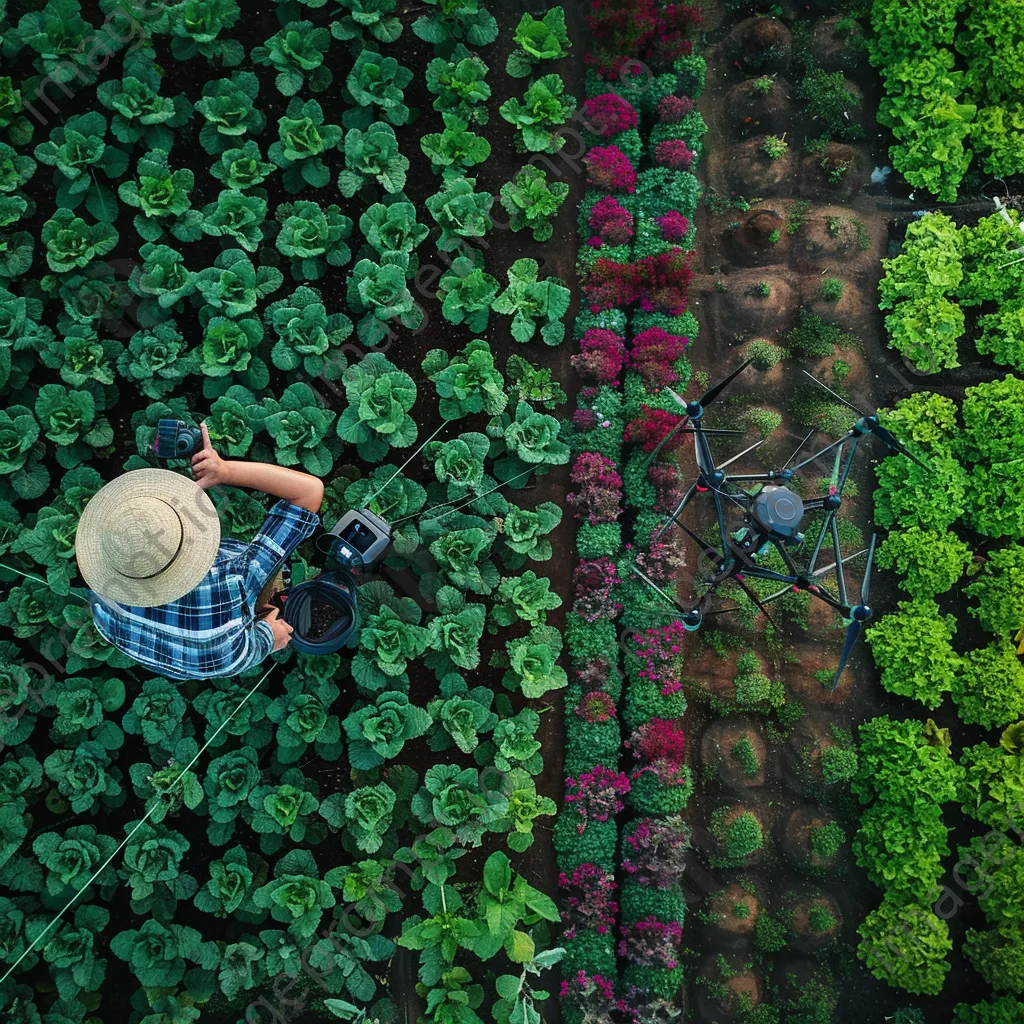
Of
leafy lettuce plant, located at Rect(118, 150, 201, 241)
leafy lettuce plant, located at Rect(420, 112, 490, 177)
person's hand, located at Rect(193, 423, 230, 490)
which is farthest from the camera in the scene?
Answer: leafy lettuce plant, located at Rect(420, 112, 490, 177)

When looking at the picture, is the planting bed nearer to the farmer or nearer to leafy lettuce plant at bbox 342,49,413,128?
leafy lettuce plant at bbox 342,49,413,128

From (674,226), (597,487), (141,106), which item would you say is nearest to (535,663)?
(597,487)

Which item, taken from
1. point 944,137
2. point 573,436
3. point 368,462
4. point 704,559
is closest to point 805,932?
point 704,559

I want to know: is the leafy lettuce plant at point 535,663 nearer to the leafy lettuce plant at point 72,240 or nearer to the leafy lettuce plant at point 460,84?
the leafy lettuce plant at point 460,84

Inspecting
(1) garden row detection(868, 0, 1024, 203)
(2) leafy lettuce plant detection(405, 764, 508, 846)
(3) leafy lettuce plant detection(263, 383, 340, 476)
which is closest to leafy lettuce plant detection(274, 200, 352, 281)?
(3) leafy lettuce plant detection(263, 383, 340, 476)

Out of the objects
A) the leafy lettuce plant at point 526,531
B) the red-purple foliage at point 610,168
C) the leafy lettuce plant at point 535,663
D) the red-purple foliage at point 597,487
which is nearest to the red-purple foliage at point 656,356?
the red-purple foliage at point 597,487
